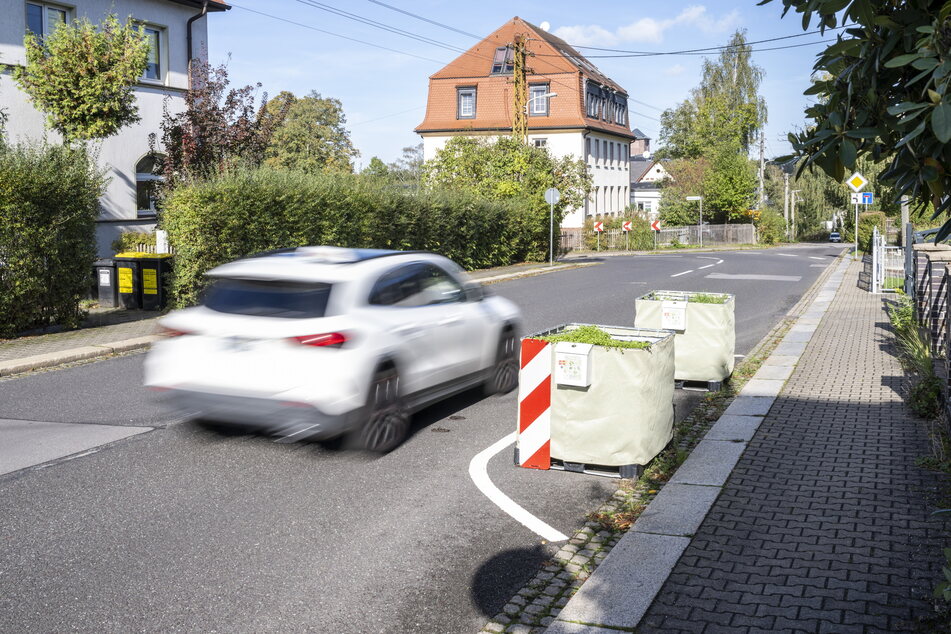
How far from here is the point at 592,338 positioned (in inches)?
266

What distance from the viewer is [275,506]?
5984 millimetres

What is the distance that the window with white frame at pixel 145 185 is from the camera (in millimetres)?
25047

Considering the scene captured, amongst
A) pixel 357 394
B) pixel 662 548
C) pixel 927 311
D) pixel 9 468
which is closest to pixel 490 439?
pixel 357 394

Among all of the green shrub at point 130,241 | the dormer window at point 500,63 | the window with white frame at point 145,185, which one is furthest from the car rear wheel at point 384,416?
the dormer window at point 500,63

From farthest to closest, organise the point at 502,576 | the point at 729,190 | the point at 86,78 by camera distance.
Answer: the point at 729,190 → the point at 86,78 → the point at 502,576

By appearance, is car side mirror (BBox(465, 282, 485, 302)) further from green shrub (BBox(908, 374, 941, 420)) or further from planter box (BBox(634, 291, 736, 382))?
green shrub (BBox(908, 374, 941, 420))

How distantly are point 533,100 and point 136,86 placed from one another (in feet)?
134

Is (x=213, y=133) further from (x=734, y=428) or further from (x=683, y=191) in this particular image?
(x=683, y=191)

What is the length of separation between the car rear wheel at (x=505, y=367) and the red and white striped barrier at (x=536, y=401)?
2521mm

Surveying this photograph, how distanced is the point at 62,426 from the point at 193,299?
8.93m

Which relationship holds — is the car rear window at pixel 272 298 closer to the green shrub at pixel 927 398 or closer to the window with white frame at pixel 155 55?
the green shrub at pixel 927 398

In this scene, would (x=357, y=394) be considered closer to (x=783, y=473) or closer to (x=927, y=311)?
(x=783, y=473)

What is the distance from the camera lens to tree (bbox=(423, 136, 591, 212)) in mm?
35344

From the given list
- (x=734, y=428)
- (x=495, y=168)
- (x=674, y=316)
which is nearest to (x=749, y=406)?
(x=734, y=428)
